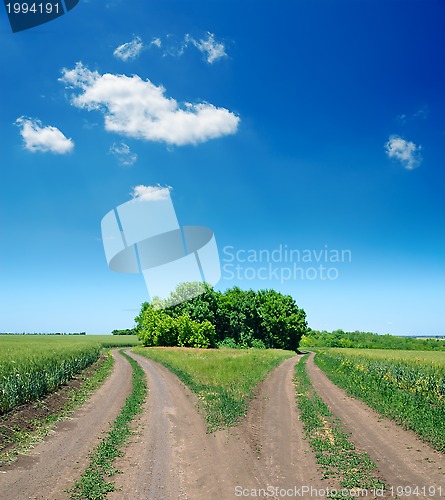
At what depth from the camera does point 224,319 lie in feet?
269

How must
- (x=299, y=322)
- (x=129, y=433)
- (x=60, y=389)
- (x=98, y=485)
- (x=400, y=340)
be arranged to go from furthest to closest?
1. (x=400, y=340)
2. (x=299, y=322)
3. (x=60, y=389)
4. (x=129, y=433)
5. (x=98, y=485)

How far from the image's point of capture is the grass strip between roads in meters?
8.04

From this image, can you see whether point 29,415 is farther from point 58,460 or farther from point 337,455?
point 337,455

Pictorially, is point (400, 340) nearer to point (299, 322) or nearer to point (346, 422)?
point (299, 322)

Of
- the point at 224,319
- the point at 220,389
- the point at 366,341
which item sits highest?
the point at 224,319

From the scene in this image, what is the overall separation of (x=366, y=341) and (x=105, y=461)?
134 metres

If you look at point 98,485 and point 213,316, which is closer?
point 98,485

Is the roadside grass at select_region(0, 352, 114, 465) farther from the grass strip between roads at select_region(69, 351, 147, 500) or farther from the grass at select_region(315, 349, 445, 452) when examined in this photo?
the grass at select_region(315, 349, 445, 452)

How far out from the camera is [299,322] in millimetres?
85688

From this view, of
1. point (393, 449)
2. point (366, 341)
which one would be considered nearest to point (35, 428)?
point (393, 449)

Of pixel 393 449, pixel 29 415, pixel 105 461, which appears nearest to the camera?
pixel 105 461

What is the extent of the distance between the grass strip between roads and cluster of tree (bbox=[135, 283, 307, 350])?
53392 mm

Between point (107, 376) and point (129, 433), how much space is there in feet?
58.2

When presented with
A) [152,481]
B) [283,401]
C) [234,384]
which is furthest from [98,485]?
[234,384]
